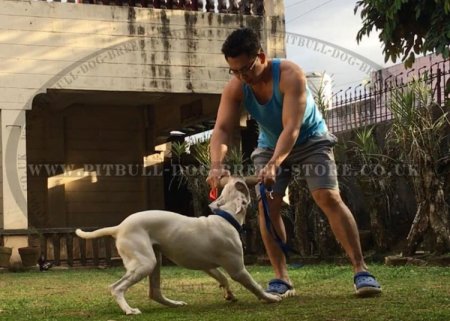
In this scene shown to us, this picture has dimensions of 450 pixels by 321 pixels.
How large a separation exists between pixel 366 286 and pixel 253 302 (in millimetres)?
698

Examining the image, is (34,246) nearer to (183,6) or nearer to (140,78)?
(140,78)

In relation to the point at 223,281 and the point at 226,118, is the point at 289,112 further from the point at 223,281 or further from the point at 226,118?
the point at 223,281

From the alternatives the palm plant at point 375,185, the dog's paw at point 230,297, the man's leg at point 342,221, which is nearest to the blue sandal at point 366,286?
the man's leg at point 342,221

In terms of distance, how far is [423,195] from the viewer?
9.80 metres

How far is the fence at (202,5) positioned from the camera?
12898 mm

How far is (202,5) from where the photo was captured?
13305mm

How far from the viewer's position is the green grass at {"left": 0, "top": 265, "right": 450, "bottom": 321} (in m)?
4.31

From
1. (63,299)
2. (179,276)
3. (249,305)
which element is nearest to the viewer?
(249,305)

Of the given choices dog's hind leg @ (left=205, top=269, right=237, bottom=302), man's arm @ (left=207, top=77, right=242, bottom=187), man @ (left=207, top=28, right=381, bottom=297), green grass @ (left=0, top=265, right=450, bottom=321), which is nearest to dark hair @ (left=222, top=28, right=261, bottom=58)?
man @ (left=207, top=28, right=381, bottom=297)

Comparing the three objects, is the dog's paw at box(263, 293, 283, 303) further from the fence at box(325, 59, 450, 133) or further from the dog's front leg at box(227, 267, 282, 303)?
the fence at box(325, 59, 450, 133)

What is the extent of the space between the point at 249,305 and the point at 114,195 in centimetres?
1232

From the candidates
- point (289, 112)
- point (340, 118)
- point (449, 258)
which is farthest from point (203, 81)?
point (289, 112)

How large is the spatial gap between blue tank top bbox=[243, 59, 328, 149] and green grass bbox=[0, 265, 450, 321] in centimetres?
105

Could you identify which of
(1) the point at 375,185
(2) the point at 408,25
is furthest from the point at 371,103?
(2) the point at 408,25
